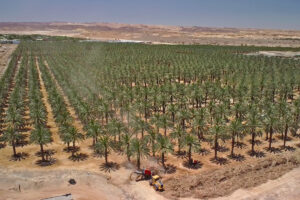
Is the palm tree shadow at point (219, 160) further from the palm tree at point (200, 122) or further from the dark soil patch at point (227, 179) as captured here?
the palm tree at point (200, 122)

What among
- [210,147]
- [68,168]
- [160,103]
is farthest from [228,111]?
[68,168]

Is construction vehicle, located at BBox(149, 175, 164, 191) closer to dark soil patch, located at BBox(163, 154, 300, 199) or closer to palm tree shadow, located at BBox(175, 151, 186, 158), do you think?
dark soil patch, located at BBox(163, 154, 300, 199)

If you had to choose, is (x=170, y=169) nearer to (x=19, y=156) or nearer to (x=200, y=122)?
(x=200, y=122)

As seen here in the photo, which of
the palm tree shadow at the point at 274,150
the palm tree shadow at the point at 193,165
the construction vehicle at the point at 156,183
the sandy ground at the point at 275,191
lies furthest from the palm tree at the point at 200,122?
the sandy ground at the point at 275,191

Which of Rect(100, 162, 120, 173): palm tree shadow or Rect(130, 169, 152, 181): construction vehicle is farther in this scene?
Rect(100, 162, 120, 173): palm tree shadow

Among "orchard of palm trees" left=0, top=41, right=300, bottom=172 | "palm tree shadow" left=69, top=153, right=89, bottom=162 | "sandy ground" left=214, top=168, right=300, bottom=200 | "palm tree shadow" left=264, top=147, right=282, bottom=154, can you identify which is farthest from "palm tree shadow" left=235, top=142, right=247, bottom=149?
"palm tree shadow" left=69, top=153, right=89, bottom=162

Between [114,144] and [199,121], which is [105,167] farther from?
[199,121]

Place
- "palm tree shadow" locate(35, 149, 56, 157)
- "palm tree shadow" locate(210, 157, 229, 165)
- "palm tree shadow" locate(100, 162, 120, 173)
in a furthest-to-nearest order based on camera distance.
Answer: "palm tree shadow" locate(35, 149, 56, 157) < "palm tree shadow" locate(210, 157, 229, 165) < "palm tree shadow" locate(100, 162, 120, 173)
